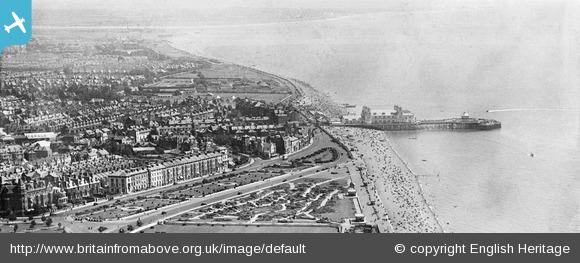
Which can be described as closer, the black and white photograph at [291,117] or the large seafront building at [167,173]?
the black and white photograph at [291,117]

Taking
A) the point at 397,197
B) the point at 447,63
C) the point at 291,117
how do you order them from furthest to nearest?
the point at 447,63
the point at 291,117
the point at 397,197

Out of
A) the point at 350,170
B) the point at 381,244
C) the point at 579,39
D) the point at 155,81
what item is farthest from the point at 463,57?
the point at 381,244

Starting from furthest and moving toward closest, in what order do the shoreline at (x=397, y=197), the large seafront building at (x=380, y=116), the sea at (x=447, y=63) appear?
1. the large seafront building at (x=380, y=116)
2. the sea at (x=447, y=63)
3. the shoreline at (x=397, y=197)

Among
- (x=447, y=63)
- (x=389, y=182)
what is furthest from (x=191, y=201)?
(x=447, y=63)

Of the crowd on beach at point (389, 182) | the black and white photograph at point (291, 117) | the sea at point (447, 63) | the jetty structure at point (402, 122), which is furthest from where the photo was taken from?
the jetty structure at point (402, 122)

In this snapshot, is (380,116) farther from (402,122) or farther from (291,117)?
(291,117)

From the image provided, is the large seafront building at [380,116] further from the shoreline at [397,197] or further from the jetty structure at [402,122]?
the shoreline at [397,197]

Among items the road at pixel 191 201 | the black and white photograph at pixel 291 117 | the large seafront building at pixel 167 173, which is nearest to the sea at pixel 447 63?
the black and white photograph at pixel 291 117
